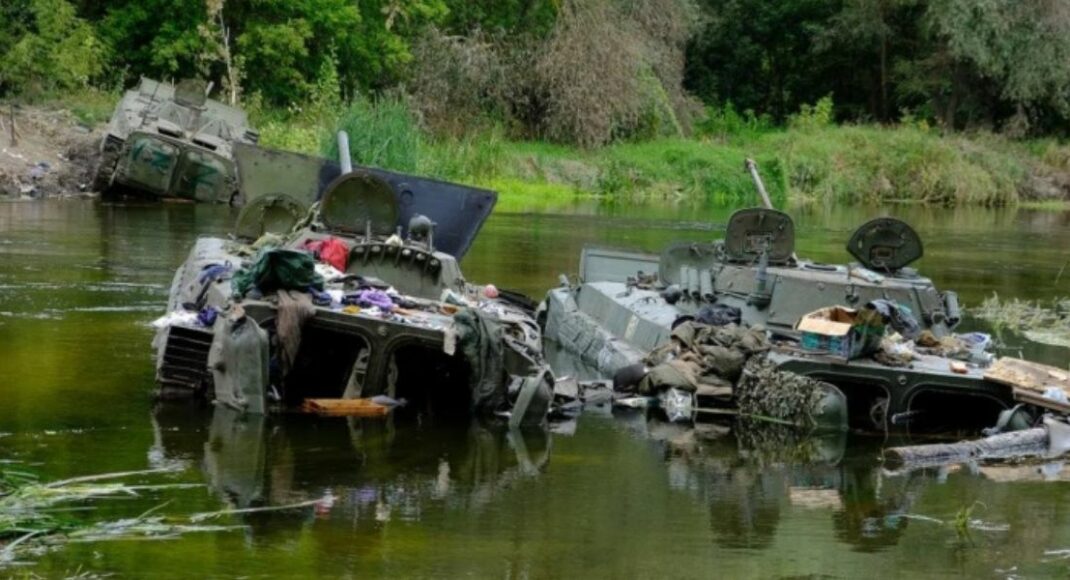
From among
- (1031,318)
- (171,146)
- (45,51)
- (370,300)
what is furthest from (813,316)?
(45,51)

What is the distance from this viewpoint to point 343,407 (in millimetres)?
15836

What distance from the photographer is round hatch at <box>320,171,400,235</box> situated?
750 inches

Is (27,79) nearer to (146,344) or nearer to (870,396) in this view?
(146,344)

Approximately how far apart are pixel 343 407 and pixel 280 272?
1.24m

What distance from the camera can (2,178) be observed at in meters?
37.2

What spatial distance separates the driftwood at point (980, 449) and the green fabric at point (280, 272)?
16.4 feet

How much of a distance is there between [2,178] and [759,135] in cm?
2783

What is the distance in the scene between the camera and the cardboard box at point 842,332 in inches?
A: 647

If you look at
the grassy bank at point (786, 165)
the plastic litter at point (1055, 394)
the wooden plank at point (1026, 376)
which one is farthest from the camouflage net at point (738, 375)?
the grassy bank at point (786, 165)

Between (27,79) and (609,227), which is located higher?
(27,79)

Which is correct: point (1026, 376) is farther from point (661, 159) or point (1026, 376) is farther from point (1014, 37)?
point (1014, 37)

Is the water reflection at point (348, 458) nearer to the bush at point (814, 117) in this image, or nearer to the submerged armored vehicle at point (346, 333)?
the submerged armored vehicle at point (346, 333)

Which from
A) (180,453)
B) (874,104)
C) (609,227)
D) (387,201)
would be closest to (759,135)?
(874,104)

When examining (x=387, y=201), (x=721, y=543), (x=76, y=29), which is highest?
(x=76, y=29)
